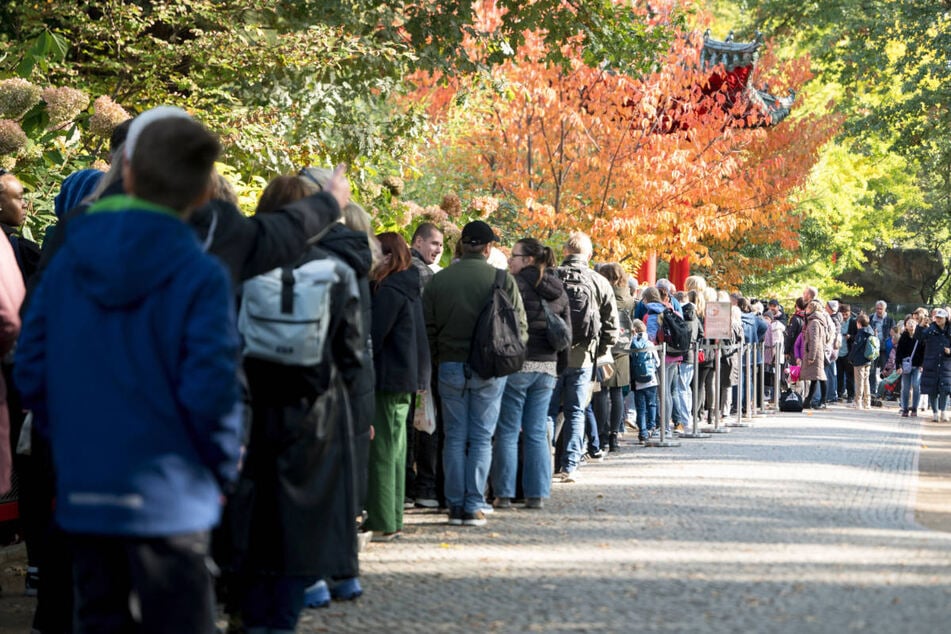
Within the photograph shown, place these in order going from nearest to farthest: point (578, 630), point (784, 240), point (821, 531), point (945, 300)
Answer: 1. point (578, 630)
2. point (821, 531)
3. point (784, 240)
4. point (945, 300)

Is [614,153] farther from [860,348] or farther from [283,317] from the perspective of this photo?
[283,317]

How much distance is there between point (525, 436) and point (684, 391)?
26.4 ft

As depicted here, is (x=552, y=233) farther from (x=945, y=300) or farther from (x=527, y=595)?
(x=945, y=300)

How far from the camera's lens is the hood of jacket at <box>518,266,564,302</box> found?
37.3 feet

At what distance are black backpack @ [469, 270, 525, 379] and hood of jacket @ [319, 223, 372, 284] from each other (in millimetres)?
3043

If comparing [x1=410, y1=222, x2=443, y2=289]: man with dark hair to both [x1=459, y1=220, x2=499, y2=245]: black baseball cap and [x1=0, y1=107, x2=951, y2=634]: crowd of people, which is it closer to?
[x1=0, y1=107, x2=951, y2=634]: crowd of people

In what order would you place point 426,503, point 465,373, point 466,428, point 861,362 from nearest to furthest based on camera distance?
point 465,373 < point 466,428 < point 426,503 < point 861,362

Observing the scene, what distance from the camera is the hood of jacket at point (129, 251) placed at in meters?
3.98

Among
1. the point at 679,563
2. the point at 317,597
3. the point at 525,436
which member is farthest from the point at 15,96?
the point at 679,563

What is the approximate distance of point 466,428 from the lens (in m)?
10.3

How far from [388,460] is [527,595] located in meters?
1.52

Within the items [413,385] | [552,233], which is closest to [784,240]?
[552,233]

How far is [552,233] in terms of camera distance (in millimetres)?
25078

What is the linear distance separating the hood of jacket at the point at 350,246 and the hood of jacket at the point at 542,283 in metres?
4.41
